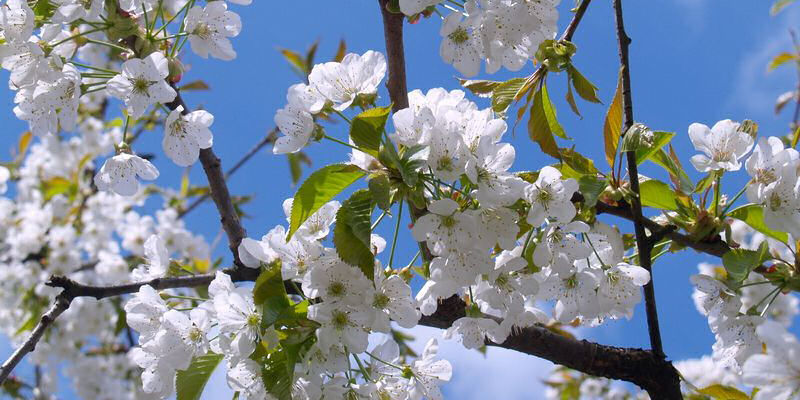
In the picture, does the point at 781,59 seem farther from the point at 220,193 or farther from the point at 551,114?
the point at 220,193

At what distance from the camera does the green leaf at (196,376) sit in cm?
130

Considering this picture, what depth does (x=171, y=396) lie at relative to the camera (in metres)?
1.39

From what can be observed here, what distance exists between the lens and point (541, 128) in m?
1.49

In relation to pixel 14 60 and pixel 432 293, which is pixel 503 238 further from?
pixel 14 60

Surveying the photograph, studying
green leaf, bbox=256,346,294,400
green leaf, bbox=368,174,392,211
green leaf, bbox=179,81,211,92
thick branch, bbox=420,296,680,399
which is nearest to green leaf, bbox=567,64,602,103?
thick branch, bbox=420,296,680,399

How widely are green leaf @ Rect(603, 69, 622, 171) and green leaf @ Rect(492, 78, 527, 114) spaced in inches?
8.5

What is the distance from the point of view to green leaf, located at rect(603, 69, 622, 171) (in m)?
1.46

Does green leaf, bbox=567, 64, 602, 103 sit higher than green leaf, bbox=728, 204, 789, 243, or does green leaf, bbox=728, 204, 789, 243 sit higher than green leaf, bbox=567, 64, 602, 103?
green leaf, bbox=567, 64, 602, 103

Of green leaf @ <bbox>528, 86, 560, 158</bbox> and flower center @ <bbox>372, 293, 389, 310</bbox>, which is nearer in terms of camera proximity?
flower center @ <bbox>372, 293, 389, 310</bbox>

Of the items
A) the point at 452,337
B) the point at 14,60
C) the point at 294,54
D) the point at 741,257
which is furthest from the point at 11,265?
the point at 741,257

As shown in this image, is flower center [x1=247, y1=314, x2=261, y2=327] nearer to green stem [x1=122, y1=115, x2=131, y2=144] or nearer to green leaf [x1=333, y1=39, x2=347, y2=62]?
green stem [x1=122, y1=115, x2=131, y2=144]

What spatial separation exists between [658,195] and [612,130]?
0.54 feet

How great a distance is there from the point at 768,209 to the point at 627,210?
0.27m

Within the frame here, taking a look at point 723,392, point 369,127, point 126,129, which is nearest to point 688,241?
point 723,392
